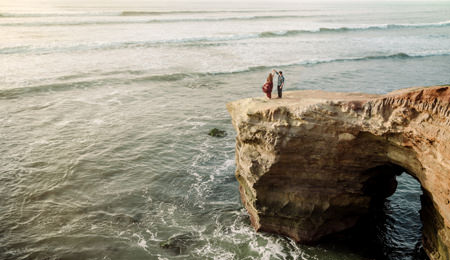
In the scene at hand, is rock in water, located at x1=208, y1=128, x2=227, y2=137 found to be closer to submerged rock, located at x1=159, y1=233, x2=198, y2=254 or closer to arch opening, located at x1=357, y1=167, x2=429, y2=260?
submerged rock, located at x1=159, y1=233, x2=198, y2=254

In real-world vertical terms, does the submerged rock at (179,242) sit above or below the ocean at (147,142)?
below

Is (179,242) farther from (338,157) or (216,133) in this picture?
(216,133)

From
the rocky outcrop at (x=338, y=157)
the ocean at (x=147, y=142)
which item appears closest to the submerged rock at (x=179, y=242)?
the ocean at (x=147, y=142)

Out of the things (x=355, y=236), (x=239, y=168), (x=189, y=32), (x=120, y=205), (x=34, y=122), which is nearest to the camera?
(x=355, y=236)

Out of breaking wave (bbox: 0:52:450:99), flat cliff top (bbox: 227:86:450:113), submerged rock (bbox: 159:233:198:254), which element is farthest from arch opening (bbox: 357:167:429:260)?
breaking wave (bbox: 0:52:450:99)

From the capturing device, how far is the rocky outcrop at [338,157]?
26.5 feet

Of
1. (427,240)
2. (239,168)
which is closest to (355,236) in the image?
(427,240)

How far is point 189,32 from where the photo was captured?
182 feet

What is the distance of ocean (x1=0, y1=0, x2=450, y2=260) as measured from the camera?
438 inches

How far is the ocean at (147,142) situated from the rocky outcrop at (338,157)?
104 cm

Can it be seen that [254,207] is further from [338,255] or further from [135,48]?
[135,48]

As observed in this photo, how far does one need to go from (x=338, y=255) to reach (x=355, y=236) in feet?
3.94

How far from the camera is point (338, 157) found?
9727mm

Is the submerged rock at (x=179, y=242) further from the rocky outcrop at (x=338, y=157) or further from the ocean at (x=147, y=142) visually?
the rocky outcrop at (x=338, y=157)
